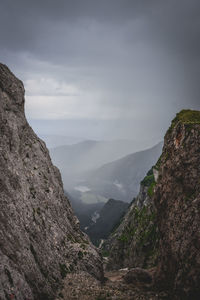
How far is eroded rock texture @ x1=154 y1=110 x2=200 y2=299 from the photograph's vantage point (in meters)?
29.6

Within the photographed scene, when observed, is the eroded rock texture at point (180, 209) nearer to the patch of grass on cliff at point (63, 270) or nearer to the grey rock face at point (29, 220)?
the patch of grass on cliff at point (63, 270)

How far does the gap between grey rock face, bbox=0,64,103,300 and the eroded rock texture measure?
1735 cm

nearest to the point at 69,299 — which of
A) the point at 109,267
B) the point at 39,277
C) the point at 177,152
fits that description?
the point at 39,277

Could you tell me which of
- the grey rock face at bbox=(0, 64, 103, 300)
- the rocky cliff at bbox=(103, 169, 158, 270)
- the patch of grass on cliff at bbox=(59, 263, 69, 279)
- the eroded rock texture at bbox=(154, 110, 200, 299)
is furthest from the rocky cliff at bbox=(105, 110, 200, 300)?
the rocky cliff at bbox=(103, 169, 158, 270)

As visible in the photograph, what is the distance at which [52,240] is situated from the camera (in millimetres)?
41312

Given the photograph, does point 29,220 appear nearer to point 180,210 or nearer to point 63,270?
point 63,270

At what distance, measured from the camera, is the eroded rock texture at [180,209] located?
29594 millimetres

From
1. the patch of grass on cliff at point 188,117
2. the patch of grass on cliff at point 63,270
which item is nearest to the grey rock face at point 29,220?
the patch of grass on cliff at point 63,270

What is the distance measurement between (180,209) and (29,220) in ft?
83.6

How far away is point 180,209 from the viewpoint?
1412 inches

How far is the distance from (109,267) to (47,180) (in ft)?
199

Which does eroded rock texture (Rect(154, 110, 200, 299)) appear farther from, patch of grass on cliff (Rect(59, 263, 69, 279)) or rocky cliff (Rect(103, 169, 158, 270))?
rocky cliff (Rect(103, 169, 158, 270))

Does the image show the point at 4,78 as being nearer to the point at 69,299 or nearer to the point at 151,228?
the point at 69,299

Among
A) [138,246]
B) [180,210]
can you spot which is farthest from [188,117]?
[138,246]
